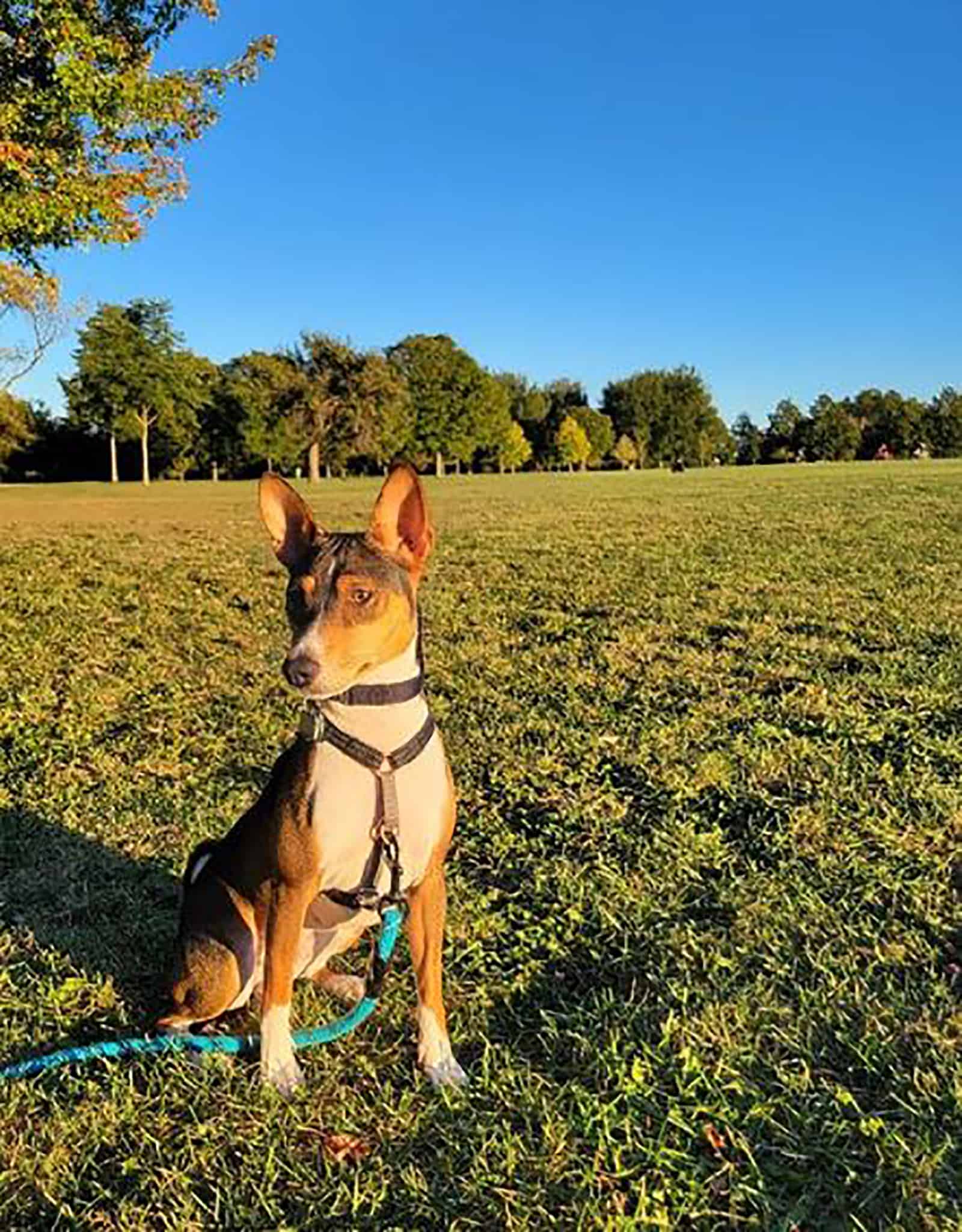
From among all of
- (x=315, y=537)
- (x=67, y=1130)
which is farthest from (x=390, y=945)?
(x=315, y=537)

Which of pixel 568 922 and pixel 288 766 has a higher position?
pixel 288 766

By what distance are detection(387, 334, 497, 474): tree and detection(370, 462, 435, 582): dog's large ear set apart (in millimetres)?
74559

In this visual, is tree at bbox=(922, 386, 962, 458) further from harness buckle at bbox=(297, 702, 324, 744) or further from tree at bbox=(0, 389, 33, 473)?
harness buckle at bbox=(297, 702, 324, 744)

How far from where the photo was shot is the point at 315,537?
283 centimetres

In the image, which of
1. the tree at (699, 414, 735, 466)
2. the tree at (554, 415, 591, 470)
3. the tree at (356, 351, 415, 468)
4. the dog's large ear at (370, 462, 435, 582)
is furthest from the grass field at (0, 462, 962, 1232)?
the tree at (699, 414, 735, 466)

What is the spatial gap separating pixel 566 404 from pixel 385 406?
4722cm

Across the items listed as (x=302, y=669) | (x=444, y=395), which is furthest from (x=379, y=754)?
(x=444, y=395)

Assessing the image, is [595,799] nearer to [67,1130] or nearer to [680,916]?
[680,916]

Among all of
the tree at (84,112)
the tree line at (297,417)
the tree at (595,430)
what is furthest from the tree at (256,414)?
the tree at (84,112)

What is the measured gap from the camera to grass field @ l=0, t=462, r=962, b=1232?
95.4 inches

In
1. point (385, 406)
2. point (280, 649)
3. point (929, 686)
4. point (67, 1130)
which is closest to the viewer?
point (67, 1130)

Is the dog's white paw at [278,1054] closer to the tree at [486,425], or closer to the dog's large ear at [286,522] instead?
the dog's large ear at [286,522]

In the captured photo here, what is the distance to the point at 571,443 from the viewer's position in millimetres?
92000

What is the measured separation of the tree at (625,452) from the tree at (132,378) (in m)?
48.6
